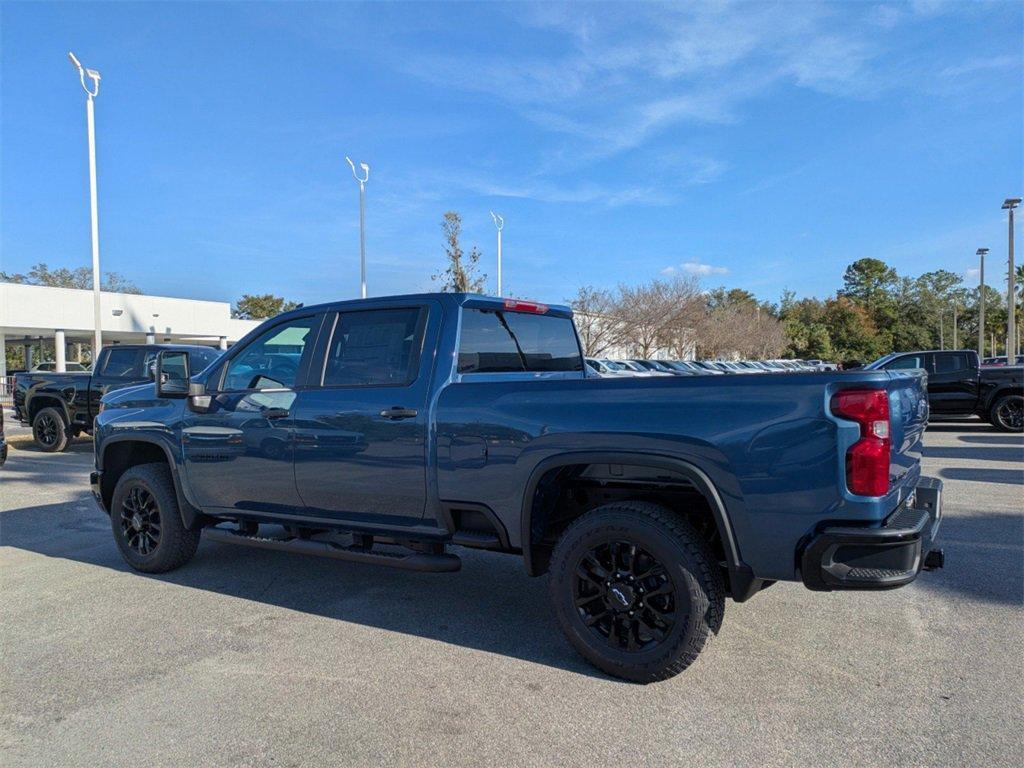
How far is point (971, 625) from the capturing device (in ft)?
13.8

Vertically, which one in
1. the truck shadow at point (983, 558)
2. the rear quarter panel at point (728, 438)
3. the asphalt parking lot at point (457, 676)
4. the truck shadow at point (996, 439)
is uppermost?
the rear quarter panel at point (728, 438)

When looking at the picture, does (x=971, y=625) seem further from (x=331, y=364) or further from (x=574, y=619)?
(x=331, y=364)

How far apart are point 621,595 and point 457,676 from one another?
93cm

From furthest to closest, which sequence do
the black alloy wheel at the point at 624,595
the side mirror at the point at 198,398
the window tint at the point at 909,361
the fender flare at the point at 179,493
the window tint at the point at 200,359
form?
the window tint at the point at 909,361
the window tint at the point at 200,359
the fender flare at the point at 179,493
the side mirror at the point at 198,398
the black alloy wheel at the point at 624,595

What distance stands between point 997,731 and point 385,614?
10.6ft

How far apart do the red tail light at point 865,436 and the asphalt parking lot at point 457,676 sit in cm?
107

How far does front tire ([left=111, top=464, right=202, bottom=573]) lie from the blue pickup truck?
0.06 ft

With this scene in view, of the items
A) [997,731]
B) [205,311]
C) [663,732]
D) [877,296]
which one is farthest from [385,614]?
[877,296]

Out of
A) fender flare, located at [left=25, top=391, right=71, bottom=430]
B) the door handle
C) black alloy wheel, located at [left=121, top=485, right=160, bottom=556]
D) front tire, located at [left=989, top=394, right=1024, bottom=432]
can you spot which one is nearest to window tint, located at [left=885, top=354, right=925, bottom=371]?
front tire, located at [left=989, top=394, right=1024, bottom=432]

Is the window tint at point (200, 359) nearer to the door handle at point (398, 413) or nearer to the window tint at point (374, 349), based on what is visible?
the window tint at point (374, 349)

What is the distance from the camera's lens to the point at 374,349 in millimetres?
4562

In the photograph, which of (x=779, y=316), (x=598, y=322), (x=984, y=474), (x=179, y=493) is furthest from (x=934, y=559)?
(x=779, y=316)

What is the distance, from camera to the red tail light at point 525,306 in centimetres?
488

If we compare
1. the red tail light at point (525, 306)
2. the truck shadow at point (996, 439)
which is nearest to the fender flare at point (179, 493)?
the red tail light at point (525, 306)
